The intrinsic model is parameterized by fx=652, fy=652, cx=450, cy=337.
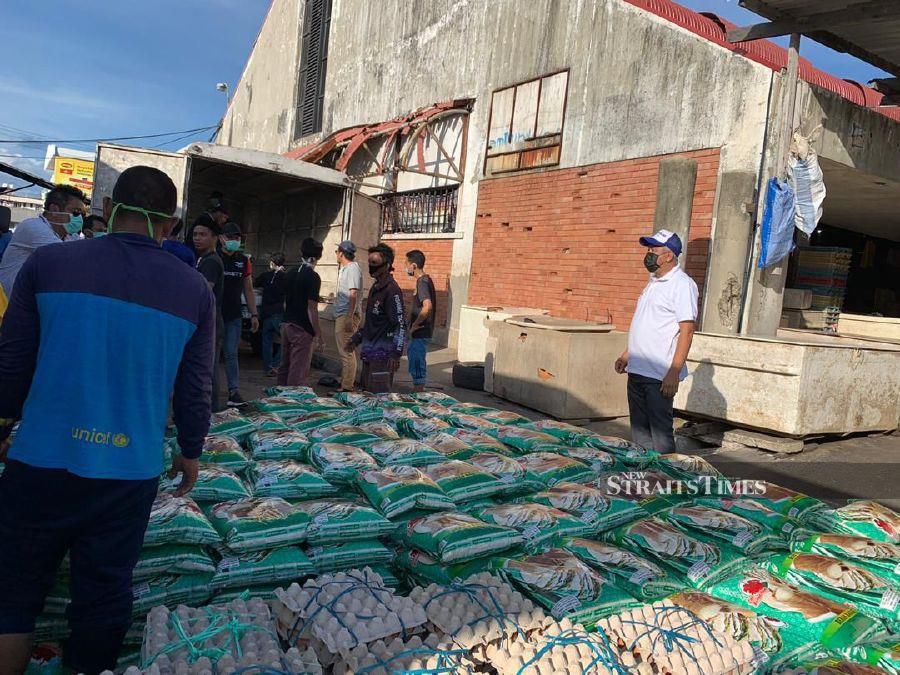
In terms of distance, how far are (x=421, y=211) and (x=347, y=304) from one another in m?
7.39

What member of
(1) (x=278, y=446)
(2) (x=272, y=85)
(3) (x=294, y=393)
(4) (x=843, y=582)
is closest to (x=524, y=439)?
(1) (x=278, y=446)

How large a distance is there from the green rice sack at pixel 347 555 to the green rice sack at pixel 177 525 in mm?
384

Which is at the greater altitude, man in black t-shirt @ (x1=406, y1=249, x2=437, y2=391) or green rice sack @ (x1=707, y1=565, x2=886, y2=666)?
man in black t-shirt @ (x1=406, y1=249, x2=437, y2=391)

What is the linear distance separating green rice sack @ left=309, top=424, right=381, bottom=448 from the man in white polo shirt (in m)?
1.97

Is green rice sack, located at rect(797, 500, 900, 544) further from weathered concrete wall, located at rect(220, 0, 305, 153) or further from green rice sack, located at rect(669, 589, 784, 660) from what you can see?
weathered concrete wall, located at rect(220, 0, 305, 153)

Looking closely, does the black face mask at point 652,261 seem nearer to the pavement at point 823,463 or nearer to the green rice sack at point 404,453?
the green rice sack at point 404,453

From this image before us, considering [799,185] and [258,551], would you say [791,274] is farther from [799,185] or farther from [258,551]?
[258,551]

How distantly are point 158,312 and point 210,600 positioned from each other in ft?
3.59

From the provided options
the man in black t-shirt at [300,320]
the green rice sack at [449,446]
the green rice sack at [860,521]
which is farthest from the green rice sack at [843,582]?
the man in black t-shirt at [300,320]

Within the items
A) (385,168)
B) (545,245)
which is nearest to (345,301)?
(545,245)

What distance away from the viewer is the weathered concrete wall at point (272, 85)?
2147 centimetres

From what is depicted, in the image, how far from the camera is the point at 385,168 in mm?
14844

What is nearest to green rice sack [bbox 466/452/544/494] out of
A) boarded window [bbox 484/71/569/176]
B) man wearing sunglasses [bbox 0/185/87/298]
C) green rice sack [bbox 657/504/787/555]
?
green rice sack [bbox 657/504/787/555]

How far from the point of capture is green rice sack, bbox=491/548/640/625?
2248 millimetres
